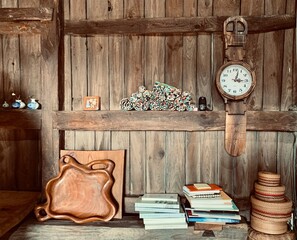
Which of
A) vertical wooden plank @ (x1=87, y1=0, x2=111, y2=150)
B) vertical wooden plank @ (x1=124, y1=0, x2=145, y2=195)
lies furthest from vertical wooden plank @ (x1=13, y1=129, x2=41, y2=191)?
vertical wooden plank @ (x1=124, y1=0, x2=145, y2=195)

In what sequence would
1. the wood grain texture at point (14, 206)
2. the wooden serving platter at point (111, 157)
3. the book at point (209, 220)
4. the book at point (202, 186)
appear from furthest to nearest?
the wooden serving platter at point (111, 157) → the book at point (202, 186) → the book at point (209, 220) → the wood grain texture at point (14, 206)

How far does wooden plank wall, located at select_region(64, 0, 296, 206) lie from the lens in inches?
69.3

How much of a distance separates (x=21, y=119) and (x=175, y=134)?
0.98m

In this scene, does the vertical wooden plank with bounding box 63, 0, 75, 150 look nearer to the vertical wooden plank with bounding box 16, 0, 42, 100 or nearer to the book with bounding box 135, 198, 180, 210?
the vertical wooden plank with bounding box 16, 0, 42, 100

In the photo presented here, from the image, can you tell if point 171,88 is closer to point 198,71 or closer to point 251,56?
point 198,71

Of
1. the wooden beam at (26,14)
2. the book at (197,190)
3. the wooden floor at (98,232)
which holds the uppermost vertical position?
the wooden beam at (26,14)

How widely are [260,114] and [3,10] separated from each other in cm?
168

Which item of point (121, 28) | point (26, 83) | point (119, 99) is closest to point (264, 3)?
point (121, 28)

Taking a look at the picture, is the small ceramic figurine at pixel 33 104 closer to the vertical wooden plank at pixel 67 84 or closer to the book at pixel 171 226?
the vertical wooden plank at pixel 67 84

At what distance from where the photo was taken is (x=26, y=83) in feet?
6.11

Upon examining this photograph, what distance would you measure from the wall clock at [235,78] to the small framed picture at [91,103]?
76 cm

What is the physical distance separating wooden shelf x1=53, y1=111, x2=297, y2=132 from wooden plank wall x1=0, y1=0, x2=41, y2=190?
0.27m

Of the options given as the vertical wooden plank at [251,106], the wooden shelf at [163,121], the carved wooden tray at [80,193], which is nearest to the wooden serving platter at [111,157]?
the carved wooden tray at [80,193]

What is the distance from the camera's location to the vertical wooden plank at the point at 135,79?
1.80m
